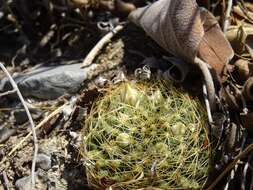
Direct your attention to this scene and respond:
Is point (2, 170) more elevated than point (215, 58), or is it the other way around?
point (215, 58)

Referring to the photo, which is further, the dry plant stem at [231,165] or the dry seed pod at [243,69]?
the dry seed pod at [243,69]

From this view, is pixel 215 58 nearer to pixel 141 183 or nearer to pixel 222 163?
pixel 222 163

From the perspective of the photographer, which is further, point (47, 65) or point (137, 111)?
point (47, 65)

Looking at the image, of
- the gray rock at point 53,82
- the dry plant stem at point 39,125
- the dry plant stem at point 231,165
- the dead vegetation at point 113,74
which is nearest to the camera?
the dry plant stem at point 231,165

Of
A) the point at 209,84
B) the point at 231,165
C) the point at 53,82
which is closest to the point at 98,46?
the point at 53,82

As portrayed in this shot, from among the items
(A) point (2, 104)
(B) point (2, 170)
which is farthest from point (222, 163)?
(A) point (2, 104)

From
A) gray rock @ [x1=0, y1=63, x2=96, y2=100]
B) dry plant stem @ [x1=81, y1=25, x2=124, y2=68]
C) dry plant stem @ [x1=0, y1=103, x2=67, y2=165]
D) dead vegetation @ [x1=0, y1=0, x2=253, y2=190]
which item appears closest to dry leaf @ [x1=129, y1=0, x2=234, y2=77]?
dead vegetation @ [x1=0, y1=0, x2=253, y2=190]

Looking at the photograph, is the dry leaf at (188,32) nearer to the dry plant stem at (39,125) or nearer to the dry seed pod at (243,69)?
the dry seed pod at (243,69)

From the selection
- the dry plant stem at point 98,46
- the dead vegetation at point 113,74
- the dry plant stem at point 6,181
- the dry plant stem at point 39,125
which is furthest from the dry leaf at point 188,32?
the dry plant stem at point 6,181
